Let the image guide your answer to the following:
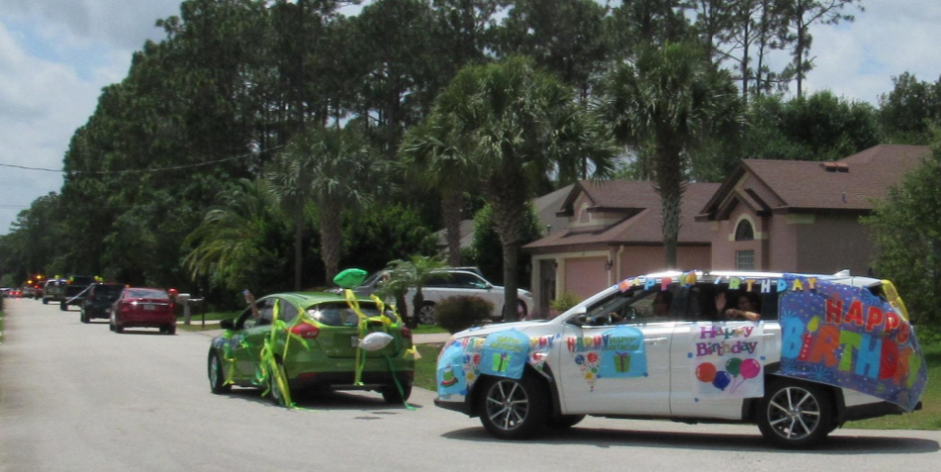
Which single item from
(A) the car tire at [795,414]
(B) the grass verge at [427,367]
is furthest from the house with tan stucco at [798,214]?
(A) the car tire at [795,414]

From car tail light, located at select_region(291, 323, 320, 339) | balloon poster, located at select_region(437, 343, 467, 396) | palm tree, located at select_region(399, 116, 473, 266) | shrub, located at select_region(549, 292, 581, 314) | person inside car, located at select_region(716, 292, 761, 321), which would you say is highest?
palm tree, located at select_region(399, 116, 473, 266)

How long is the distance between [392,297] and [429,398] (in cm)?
1382

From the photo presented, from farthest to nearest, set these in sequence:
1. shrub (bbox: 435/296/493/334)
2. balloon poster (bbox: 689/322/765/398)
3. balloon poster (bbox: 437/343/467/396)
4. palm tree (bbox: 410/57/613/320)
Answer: shrub (bbox: 435/296/493/334), palm tree (bbox: 410/57/613/320), balloon poster (bbox: 437/343/467/396), balloon poster (bbox: 689/322/765/398)

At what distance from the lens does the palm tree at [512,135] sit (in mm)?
22875

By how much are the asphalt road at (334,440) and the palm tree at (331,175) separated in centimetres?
1809

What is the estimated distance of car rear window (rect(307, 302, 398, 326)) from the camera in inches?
Answer: 553

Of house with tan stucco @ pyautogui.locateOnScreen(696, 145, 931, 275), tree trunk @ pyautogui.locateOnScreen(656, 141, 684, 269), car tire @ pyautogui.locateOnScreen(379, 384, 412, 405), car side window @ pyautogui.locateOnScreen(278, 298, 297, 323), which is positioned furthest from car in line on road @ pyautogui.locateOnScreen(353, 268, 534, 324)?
car side window @ pyautogui.locateOnScreen(278, 298, 297, 323)

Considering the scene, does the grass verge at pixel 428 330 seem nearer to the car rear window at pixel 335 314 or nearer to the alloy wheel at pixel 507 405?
the car rear window at pixel 335 314

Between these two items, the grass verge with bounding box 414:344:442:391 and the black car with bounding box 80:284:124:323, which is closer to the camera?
the grass verge with bounding box 414:344:442:391

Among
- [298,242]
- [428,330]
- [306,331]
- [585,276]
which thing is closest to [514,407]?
[306,331]

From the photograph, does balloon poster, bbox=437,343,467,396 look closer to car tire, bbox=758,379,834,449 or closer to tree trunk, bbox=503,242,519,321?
car tire, bbox=758,379,834,449

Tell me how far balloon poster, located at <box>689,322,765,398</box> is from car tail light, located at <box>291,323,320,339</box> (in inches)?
216

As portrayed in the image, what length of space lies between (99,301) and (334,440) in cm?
3170

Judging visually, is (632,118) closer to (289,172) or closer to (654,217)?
(654,217)
